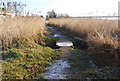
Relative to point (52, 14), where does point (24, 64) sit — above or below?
below

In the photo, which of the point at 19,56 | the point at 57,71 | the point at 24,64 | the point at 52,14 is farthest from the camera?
the point at 52,14

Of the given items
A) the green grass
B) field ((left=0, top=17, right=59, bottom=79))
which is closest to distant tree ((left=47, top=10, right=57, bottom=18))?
field ((left=0, top=17, right=59, bottom=79))

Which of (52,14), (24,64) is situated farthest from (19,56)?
(52,14)

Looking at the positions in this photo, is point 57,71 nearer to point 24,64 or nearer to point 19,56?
point 24,64

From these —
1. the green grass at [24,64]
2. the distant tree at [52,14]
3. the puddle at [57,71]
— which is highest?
the distant tree at [52,14]

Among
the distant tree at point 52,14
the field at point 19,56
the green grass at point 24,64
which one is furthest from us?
the distant tree at point 52,14

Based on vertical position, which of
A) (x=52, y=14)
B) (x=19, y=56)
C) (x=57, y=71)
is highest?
(x=52, y=14)

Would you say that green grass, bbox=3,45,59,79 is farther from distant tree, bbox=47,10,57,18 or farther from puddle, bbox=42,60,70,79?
distant tree, bbox=47,10,57,18

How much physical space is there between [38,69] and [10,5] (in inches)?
135

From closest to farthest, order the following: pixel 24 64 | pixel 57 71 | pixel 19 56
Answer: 1. pixel 57 71
2. pixel 24 64
3. pixel 19 56

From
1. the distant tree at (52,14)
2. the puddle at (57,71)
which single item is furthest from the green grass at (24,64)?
the distant tree at (52,14)

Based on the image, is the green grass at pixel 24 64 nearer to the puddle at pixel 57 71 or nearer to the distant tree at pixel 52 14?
the puddle at pixel 57 71

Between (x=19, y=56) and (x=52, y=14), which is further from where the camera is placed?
(x=52, y=14)

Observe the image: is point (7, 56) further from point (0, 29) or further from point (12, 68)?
point (0, 29)
